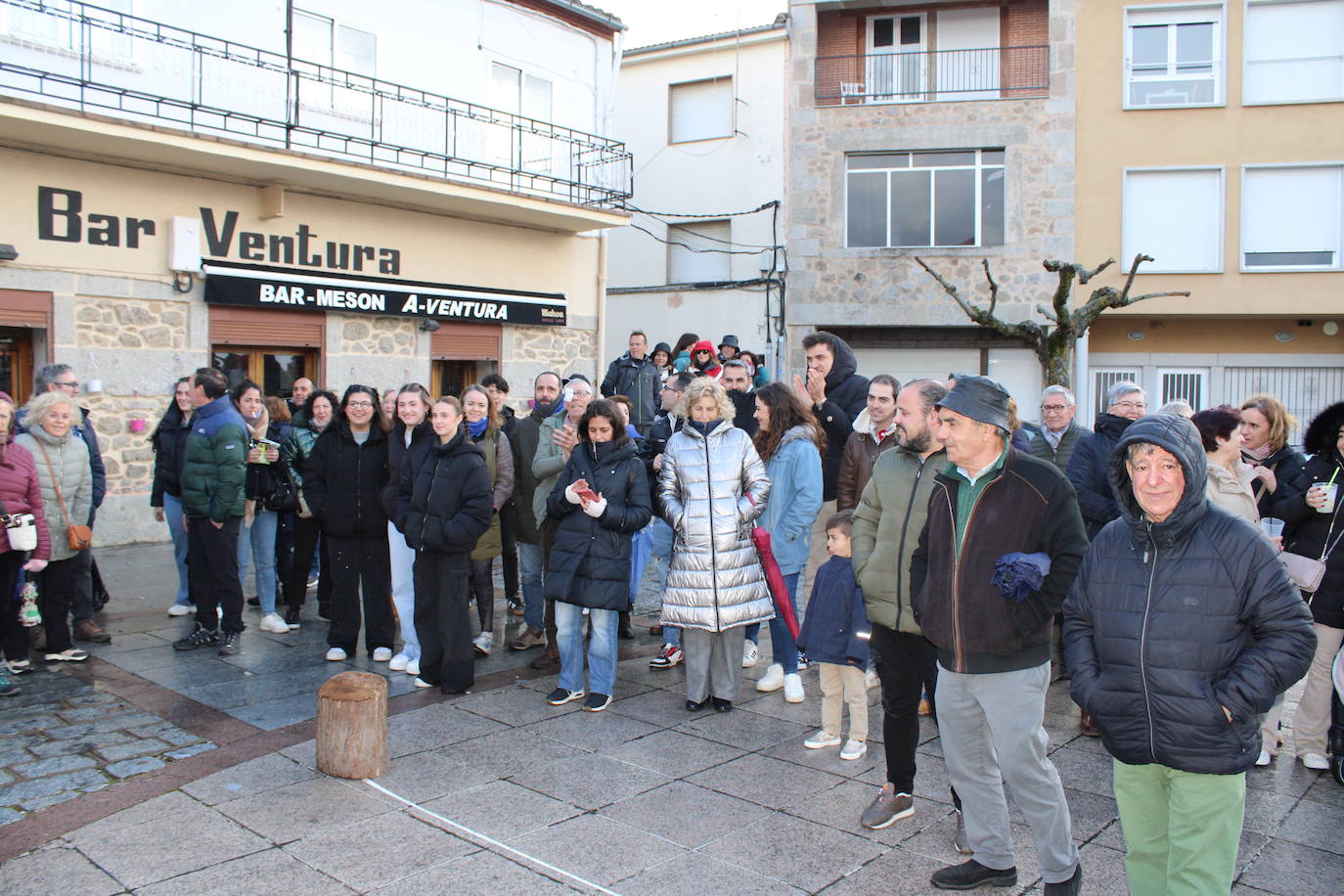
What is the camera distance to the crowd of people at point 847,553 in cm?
313

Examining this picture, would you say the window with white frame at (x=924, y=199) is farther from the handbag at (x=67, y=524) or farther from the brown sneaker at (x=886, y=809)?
the brown sneaker at (x=886, y=809)

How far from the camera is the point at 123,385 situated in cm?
1198

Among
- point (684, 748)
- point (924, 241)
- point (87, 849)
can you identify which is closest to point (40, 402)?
point (87, 849)

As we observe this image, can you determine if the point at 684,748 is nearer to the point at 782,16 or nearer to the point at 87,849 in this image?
the point at 87,849

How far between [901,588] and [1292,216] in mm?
21785

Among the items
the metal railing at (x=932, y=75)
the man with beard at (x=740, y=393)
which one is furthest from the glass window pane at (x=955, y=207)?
the man with beard at (x=740, y=393)

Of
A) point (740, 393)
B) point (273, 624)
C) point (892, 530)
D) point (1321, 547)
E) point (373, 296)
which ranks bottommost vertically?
point (273, 624)

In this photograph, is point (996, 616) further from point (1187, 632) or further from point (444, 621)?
point (444, 621)

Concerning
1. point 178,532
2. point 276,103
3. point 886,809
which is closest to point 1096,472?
point 886,809

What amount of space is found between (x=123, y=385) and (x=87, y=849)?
354 inches

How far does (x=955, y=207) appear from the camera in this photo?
22562 millimetres

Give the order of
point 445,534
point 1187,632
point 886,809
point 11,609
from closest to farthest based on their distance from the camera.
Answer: point 1187,632 → point 886,809 → point 445,534 → point 11,609

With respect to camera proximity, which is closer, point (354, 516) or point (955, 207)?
point (354, 516)

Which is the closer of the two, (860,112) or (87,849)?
(87,849)
